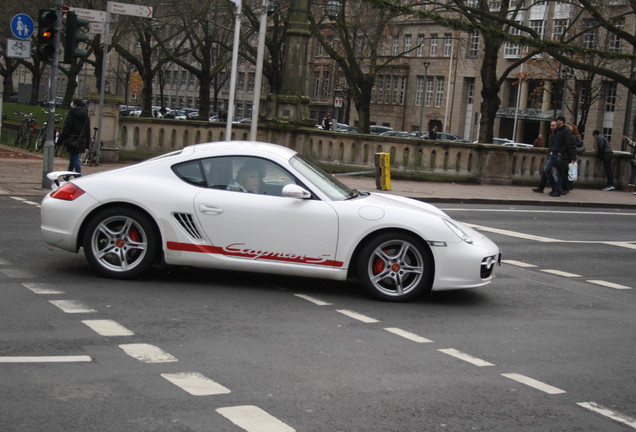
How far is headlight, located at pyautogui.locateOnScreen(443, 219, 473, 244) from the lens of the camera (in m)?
8.36

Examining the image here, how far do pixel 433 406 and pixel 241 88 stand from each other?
10585 cm

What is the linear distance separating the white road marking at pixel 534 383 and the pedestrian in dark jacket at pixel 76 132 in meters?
13.3

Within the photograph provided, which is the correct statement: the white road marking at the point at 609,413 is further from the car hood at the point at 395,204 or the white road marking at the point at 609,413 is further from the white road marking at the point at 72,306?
the white road marking at the point at 72,306

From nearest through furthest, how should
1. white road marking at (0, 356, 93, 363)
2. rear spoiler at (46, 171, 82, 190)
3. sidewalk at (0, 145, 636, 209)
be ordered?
white road marking at (0, 356, 93, 363), rear spoiler at (46, 171, 82, 190), sidewalk at (0, 145, 636, 209)

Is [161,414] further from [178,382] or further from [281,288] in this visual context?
[281,288]

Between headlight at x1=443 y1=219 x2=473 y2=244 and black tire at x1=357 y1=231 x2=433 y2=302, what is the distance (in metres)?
0.32

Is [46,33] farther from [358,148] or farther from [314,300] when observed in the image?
[358,148]

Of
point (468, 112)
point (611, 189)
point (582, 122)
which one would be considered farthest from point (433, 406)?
point (468, 112)

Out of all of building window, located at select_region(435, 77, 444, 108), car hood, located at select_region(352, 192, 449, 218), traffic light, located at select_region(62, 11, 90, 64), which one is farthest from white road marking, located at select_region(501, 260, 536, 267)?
building window, located at select_region(435, 77, 444, 108)

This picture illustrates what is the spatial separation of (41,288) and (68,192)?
3.36 feet

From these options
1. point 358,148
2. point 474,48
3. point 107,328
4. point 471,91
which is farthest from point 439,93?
point 107,328

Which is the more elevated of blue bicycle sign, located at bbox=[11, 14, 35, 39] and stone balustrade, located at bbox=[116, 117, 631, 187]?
blue bicycle sign, located at bbox=[11, 14, 35, 39]

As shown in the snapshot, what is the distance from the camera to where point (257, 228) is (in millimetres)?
8266

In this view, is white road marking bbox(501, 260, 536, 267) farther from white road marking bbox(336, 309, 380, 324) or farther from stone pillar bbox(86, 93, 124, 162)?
stone pillar bbox(86, 93, 124, 162)
